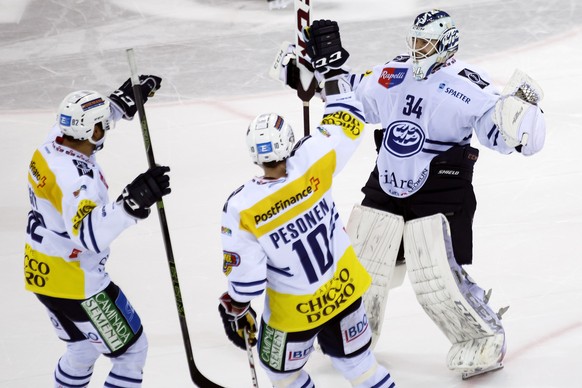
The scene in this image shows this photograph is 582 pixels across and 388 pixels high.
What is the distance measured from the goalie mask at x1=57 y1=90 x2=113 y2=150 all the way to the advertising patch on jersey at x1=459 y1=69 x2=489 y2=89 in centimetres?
144

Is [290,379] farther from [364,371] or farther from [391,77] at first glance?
[391,77]

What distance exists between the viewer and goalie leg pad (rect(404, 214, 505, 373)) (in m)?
4.12

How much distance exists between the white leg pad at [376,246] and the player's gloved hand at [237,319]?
0.77 m

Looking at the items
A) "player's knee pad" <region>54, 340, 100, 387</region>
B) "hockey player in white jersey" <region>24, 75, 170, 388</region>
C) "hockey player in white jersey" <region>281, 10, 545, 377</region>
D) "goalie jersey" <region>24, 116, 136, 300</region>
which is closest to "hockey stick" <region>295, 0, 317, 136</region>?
"hockey player in white jersey" <region>281, 10, 545, 377</region>

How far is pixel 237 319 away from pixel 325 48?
103 centimetres

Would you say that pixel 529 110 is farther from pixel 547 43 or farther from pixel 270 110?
pixel 547 43

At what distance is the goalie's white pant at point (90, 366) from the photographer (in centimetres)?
388

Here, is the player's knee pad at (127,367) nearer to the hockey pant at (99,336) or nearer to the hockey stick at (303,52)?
the hockey pant at (99,336)

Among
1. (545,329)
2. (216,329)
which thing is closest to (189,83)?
(216,329)

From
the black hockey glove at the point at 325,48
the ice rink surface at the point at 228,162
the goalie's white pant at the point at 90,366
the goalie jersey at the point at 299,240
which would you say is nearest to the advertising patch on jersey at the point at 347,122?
the goalie jersey at the point at 299,240

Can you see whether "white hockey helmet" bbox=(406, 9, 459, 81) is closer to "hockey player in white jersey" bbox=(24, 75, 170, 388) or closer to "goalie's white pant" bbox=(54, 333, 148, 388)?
"hockey player in white jersey" bbox=(24, 75, 170, 388)

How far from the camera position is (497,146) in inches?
159

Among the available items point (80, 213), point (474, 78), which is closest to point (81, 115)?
point (80, 213)

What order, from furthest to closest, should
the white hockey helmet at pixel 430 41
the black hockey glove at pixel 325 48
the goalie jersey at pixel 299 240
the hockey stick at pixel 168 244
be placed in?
the white hockey helmet at pixel 430 41 → the hockey stick at pixel 168 244 → the black hockey glove at pixel 325 48 → the goalie jersey at pixel 299 240
